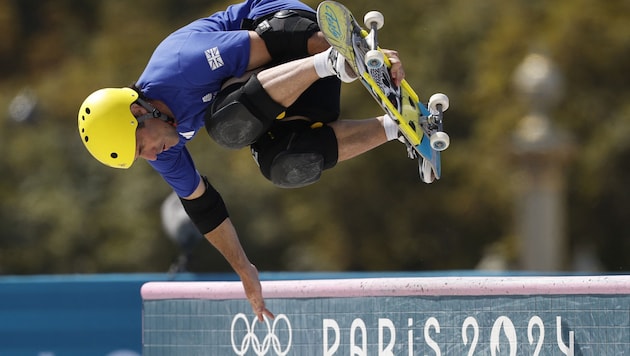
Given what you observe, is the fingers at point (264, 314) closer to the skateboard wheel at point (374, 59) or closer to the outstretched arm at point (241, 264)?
the outstretched arm at point (241, 264)

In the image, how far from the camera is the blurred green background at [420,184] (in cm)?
2164

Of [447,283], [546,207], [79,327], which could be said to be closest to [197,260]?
[546,207]

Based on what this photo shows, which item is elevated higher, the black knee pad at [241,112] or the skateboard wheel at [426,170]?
the black knee pad at [241,112]

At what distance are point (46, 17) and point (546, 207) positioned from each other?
18.9 m

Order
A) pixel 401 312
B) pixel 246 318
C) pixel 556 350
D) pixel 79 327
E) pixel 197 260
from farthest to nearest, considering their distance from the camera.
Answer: pixel 197 260 < pixel 79 327 < pixel 246 318 < pixel 401 312 < pixel 556 350

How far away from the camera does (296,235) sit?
2328 centimetres

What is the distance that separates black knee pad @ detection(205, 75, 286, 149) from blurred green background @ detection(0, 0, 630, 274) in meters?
14.6

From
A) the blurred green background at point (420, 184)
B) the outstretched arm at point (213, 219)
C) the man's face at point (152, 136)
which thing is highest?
the blurred green background at point (420, 184)

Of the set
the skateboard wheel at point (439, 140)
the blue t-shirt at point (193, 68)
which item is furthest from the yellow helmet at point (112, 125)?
the skateboard wheel at point (439, 140)

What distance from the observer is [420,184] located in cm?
2291

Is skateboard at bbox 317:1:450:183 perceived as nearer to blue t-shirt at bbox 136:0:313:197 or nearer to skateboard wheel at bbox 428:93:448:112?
skateboard wheel at bbox 428:93:448:112

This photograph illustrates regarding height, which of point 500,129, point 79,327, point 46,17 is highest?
point 46,17

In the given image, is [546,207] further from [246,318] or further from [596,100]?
[246,318]

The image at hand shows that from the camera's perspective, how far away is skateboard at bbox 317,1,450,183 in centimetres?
597
